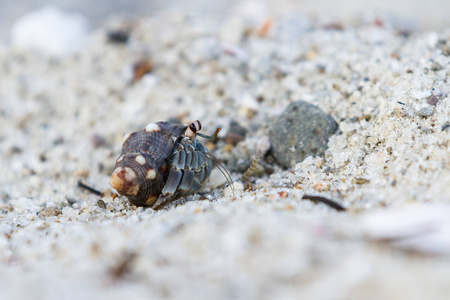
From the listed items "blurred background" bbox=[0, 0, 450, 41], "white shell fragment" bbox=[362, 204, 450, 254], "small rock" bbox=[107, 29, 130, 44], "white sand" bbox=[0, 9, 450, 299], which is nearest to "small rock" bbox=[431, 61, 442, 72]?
"white sand" bbox=[0, 9, 450, 299]

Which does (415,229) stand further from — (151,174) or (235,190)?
(151,174)

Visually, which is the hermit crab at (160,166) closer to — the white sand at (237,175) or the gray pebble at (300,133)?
the white sand at (237,175)

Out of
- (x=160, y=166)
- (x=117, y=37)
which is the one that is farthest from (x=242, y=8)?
(x=160, y=166)

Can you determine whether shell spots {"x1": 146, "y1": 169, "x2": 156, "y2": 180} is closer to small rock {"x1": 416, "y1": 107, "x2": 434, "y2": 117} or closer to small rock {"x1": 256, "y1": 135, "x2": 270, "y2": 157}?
small rock {"x1": 256, "y1": 135, "x2": 270, "y2": 157}

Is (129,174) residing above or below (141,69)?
below

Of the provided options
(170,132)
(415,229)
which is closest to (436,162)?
(415,229)

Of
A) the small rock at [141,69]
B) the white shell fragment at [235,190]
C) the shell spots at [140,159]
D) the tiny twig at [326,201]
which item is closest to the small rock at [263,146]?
the white shell fragment at [235,190]

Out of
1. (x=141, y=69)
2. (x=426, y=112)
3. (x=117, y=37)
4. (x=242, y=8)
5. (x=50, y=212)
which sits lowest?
(x=50, y=212)
